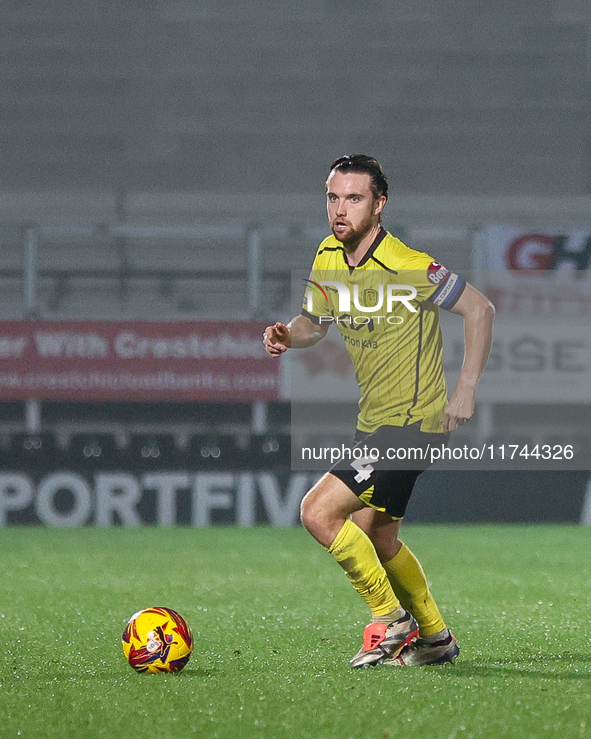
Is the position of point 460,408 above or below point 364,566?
above

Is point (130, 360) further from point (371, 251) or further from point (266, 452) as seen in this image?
point (371, 251)

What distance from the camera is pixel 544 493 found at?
11.6 m

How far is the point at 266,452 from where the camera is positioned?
11750mm

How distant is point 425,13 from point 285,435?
1036 centimetres

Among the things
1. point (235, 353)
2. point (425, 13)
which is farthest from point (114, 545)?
point (425, 13)

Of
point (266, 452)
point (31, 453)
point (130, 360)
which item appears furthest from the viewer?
point (130, 360)

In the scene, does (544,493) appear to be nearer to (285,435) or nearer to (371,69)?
(285,435)

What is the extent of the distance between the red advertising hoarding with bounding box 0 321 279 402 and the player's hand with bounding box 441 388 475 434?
27.6ft

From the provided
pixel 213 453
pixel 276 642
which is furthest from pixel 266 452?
pixel 276 642

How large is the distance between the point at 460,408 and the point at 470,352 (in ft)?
0.79

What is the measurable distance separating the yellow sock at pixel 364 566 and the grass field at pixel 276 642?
0.28 metres

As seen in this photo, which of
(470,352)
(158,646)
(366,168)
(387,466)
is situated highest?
(366,168)

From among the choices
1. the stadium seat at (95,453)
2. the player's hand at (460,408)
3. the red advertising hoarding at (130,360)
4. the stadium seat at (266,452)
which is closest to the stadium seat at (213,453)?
the stadium seat at (266,452)

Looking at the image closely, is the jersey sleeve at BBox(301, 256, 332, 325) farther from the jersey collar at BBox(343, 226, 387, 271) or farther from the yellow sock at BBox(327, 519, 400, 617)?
the yellow sock at BBox(327, 519, 400, 617)
